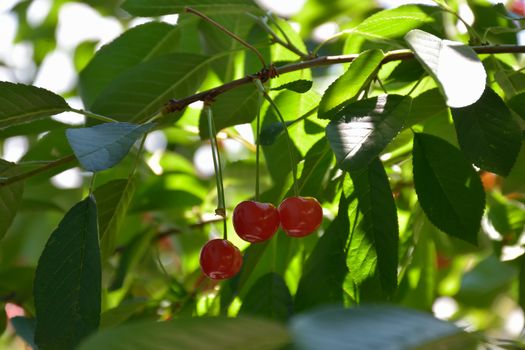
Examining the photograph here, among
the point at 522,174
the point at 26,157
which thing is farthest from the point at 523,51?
the point at 26,157

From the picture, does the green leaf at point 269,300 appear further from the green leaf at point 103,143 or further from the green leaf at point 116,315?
the green leaf at point 103,143

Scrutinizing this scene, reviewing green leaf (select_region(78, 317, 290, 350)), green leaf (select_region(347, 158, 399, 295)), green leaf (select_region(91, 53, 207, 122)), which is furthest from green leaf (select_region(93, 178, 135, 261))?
green leaf (select_region(78, 317, 290, 350))

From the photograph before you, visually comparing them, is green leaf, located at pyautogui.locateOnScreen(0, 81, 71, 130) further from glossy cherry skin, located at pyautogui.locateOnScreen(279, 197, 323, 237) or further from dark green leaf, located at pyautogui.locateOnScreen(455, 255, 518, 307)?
dark green leaf, located at pyautogui.locateOnScreen(455, 255, 518, 307)

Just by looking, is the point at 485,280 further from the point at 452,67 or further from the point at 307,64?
the point at 452,67

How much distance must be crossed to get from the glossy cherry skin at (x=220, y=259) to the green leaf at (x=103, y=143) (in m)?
0.22

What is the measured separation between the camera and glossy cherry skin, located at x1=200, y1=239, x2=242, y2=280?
1.09m

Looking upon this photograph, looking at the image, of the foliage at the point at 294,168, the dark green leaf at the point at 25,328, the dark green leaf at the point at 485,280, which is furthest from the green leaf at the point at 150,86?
the dark green leaf at the point at 485,280

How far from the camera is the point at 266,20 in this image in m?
1.34

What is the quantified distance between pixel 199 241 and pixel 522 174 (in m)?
0.88

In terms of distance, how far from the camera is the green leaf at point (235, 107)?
1274mm

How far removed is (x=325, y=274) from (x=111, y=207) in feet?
1.05

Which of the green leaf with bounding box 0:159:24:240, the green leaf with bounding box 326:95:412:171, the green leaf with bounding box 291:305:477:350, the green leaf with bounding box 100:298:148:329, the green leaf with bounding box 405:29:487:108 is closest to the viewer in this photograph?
the green leaf with bounding box 291:305:477:350

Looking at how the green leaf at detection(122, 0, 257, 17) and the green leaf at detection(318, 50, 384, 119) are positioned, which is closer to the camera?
the green leaf at detection(318, 50, 384, 119)

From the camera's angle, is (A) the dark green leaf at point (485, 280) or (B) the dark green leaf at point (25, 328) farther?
(A) the dark green leaf at point (485, 280)
